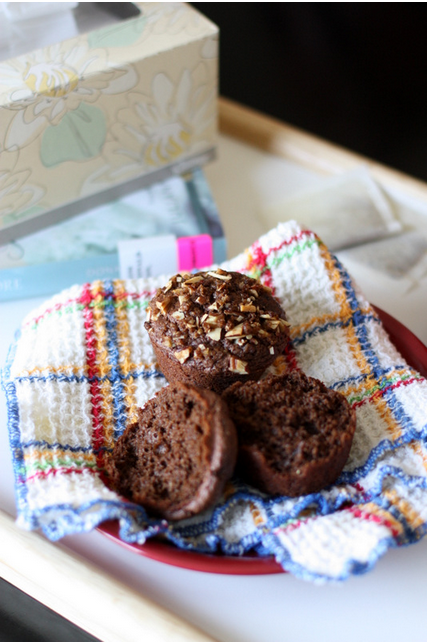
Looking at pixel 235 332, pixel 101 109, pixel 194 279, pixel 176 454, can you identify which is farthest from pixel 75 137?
pixel 176 454

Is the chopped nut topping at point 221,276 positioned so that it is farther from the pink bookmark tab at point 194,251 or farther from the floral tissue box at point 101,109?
the floral tissue box at point 101,109

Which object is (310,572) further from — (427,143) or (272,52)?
(272,52)

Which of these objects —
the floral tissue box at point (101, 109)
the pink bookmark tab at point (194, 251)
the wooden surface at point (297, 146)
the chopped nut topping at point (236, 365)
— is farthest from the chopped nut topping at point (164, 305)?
the wooden surface at point (297, 146)

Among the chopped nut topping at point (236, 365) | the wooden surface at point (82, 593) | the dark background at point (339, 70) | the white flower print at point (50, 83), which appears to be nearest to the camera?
the wooden surface at point (82, 593)

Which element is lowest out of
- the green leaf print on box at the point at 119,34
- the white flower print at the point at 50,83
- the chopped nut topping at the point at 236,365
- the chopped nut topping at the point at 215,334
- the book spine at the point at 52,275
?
the book spine at the point at 52,275

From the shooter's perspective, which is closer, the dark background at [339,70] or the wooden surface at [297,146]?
the wooden surface at [297,146]

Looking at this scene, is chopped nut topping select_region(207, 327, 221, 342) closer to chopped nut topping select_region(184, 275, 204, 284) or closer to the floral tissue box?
chopped nut topping select_region(184, 275, 204, 284)
